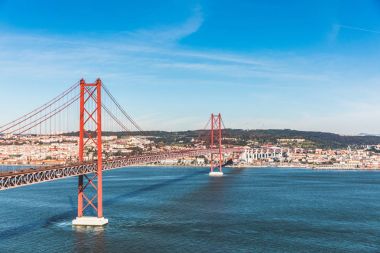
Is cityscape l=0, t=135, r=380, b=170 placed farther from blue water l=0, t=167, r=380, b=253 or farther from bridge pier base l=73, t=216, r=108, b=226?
bridge pier base l=73, t=216, r=108, b=226

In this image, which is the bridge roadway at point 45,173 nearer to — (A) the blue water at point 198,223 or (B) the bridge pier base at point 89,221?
(B) the bridge pier base at point 89,221

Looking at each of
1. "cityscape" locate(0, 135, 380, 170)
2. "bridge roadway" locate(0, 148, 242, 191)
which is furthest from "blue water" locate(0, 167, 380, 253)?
"cityscape" locate(0, 135, 380, 170)

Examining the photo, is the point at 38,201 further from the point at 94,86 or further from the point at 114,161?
the point at 94,86

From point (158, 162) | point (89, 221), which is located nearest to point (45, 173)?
point (89, 221)

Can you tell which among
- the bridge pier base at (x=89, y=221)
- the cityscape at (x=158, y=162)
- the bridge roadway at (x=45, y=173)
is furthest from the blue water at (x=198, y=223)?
the cityscape at (x=158, y=162)

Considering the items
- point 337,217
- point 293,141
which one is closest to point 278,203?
point 337,217

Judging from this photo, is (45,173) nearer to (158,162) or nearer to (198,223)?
(198,223)

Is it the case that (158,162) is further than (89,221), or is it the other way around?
(158,162)

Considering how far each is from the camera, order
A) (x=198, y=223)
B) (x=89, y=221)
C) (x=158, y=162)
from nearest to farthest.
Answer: (x=89, y=221) → (x=198, y=223) → (x=158, y=162)
